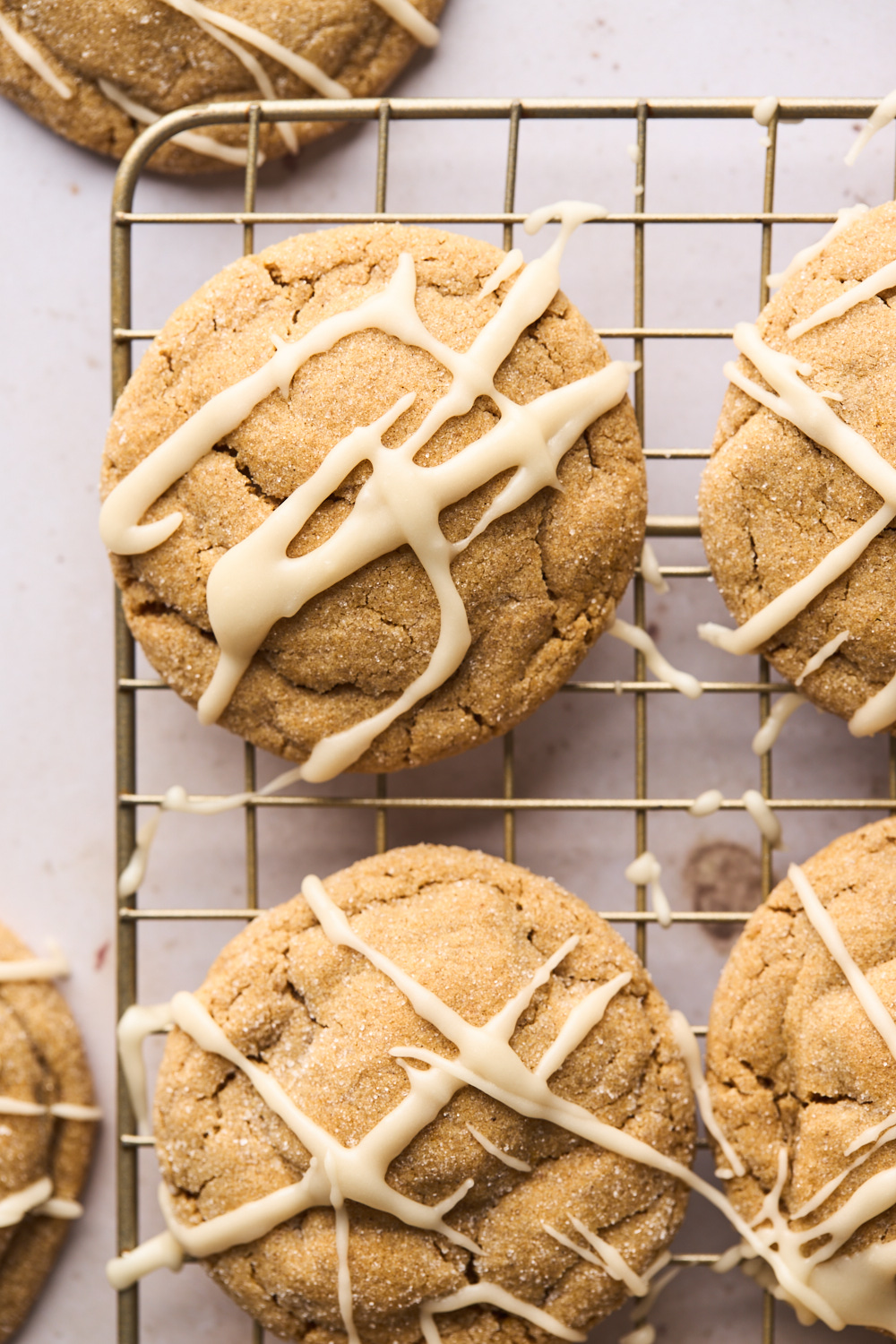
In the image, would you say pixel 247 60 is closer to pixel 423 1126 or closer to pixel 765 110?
pixel 765 110

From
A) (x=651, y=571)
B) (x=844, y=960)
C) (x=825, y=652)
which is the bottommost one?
(x=844, y=960)

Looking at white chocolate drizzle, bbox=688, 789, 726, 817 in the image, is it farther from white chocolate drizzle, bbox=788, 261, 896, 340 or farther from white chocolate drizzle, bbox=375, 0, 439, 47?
white chocolate drizzle, bbox=375, 0, 439, 47

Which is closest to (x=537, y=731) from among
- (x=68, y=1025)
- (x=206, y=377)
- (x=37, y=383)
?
(x=206, y=377)

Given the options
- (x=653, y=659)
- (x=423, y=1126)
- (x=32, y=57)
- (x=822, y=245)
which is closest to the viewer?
(x=423, y=1126)

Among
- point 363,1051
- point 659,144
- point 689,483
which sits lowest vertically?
point 363,1051

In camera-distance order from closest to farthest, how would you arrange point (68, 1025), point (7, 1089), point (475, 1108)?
1. point (475, 1108)
2. point (7, 1089)
3. point (68, 1025)

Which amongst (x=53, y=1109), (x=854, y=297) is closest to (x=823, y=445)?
(x=854, y=297)

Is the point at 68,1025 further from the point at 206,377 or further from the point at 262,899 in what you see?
the point at 206,377
